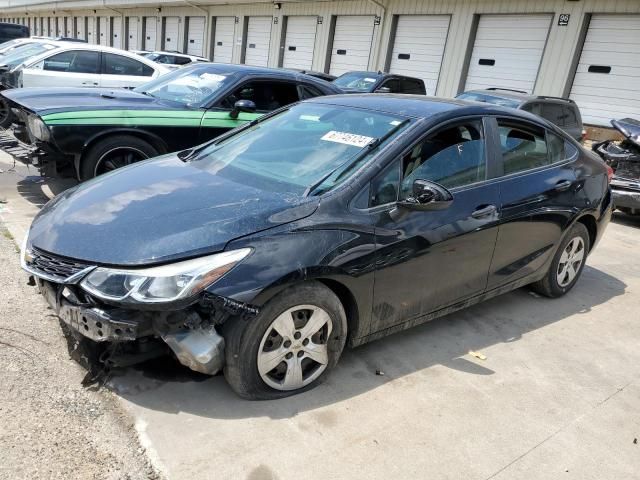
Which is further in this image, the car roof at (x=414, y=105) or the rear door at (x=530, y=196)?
the rear door at (x=530, y=196)

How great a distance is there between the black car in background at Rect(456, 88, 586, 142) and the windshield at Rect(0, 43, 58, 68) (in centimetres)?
830

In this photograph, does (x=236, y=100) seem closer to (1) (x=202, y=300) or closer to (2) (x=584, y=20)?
(1) (x=202, y=300)

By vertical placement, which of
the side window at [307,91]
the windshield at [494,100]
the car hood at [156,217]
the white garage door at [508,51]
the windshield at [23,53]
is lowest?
the windshield at [23,53]

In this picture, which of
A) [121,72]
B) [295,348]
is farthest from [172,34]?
[295,348]

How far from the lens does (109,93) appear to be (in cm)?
610

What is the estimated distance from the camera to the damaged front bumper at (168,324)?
244cm

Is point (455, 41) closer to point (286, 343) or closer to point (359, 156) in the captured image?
point (359, 156)

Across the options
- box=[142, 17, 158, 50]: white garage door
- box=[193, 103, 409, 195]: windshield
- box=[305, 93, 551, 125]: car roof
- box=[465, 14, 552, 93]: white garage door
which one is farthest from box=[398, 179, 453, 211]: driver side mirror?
box=[142, 17, 158, 50]: white garage door

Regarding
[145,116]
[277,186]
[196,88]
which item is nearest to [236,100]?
[196,88]

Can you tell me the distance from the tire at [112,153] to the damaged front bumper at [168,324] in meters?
3.14

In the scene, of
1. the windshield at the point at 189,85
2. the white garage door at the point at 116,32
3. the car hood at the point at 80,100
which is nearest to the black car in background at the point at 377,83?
the windshield at the point at 189,85

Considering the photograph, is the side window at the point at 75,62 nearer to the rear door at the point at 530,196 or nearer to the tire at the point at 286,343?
the rear door at the point at 530,196

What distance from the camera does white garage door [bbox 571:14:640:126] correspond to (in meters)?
12.6

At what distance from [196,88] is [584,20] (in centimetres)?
1115
